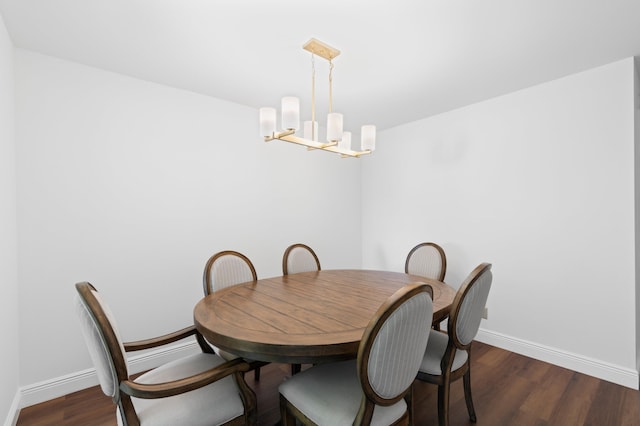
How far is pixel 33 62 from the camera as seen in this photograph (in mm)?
2090

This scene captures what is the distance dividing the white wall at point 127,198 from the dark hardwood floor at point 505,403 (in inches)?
13.8

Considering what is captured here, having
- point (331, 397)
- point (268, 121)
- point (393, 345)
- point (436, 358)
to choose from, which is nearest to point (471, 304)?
point (436, 358)

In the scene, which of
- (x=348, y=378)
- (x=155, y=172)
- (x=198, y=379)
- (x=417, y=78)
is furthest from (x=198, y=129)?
(x=348, y=378)

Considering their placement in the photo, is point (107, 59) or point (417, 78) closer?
point (107, 59)

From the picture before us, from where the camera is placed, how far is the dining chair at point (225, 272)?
220 centimetres

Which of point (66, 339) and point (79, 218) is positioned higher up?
point (79, 218)

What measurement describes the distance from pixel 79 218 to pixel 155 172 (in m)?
0.66

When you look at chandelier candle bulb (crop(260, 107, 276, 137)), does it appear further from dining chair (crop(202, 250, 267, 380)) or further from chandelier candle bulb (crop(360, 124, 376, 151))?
dining chair (crop(202, 250, 267, 380))

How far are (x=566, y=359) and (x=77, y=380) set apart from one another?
391 cm

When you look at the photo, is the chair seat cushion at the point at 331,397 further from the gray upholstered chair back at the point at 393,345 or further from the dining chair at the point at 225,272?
the dining chair at the point at 225,272

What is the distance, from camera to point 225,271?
2314mm

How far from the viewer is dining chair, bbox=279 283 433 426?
1045mm

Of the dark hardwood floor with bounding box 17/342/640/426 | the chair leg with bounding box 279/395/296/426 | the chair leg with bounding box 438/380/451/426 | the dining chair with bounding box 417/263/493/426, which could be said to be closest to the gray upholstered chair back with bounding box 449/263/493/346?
the dining chair with bounding box 417/263/493/426

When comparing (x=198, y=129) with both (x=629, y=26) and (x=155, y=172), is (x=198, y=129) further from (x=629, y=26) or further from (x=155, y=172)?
(x=629, y=26)
